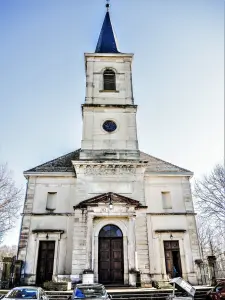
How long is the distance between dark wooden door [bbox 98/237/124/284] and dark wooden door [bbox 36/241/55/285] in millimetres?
3395

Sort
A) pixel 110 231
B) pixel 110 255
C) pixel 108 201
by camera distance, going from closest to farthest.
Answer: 1. pixel 110 255
2. pixel 110 231
3. pixel 108 201

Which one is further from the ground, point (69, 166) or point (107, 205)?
point (69, 166)

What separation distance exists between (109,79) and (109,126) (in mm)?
5114

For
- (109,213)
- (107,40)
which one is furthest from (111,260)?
(107,40)

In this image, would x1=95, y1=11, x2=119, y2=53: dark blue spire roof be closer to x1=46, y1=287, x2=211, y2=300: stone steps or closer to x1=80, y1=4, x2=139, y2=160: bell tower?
x1=80, y1=4, x2=139, y2=160: bell tower

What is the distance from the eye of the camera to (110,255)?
54.4 feet

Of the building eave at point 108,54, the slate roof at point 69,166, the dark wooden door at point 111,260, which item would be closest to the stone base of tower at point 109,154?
the slate roof at point 69,166

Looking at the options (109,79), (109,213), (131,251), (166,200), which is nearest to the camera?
(131,251)

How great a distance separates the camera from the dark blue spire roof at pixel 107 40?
26203 millimetres

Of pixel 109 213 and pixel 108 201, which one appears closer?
pixel 109 213

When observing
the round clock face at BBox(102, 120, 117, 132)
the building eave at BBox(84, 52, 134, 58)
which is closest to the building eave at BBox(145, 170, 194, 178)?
the round clock face at BBox(102, 120, 117, 132)

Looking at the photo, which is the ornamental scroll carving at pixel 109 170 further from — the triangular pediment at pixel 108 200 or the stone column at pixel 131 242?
the stone column at pixel 131 242

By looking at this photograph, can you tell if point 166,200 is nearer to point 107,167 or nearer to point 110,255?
point 107,167

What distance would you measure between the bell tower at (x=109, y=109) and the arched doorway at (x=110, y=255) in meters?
5.52
